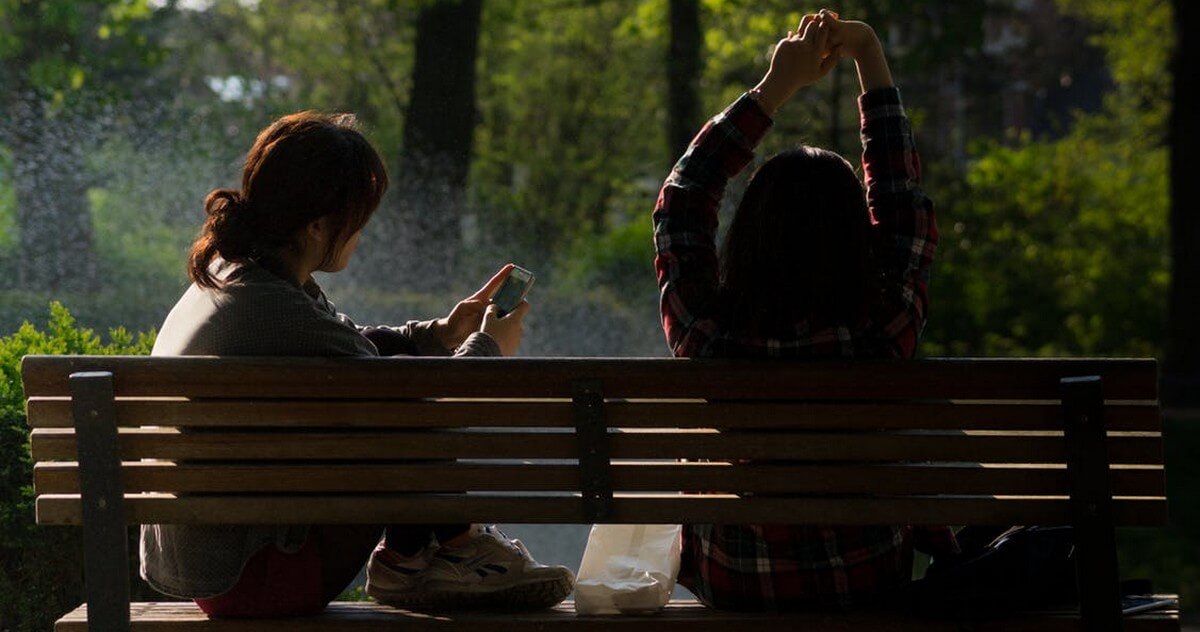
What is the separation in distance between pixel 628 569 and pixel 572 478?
0.88 feet

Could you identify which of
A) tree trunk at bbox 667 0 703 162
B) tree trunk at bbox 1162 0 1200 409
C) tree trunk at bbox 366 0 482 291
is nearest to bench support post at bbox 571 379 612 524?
tree trunk at bbox 366 0 482 291

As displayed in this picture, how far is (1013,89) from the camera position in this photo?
32719 mm

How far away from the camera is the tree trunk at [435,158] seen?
31.9 feet

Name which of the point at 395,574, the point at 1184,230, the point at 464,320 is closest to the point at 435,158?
the point at 1184,230

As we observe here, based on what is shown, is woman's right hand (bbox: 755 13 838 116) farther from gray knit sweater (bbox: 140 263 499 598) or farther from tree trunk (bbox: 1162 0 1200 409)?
tree trunk (bbox: 1162 0 1200 409)

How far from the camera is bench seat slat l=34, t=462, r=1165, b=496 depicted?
301 centimetres

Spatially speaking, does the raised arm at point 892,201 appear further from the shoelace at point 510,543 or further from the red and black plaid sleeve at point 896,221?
the shoelace at point 510,543

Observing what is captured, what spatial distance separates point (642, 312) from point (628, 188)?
16.3ft

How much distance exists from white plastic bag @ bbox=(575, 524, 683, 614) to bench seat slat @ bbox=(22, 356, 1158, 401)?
375 mm

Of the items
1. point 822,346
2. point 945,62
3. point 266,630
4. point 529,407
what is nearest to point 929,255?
point 822,346

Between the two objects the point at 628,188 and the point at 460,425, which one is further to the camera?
the point at 628,188

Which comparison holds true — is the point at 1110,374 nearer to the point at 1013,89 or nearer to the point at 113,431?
the point at 113,431

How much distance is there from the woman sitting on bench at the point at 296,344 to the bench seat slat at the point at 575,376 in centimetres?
11

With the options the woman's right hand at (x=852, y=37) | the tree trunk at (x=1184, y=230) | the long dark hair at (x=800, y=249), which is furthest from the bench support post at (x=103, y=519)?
the tree trunk at (x=1184, y=230)
